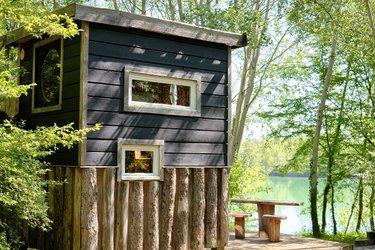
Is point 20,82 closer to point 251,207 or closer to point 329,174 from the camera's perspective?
point 329,174

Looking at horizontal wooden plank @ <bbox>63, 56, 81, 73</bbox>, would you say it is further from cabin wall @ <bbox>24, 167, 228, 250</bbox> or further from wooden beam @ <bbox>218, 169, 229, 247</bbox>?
wooden beam @ <bbox>218, 169, 229, 247</bbox>

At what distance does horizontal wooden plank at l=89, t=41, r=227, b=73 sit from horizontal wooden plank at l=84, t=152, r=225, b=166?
1343 mm

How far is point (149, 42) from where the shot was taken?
23.6 feet

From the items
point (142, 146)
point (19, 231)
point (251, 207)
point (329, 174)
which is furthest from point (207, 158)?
point (251, 207)

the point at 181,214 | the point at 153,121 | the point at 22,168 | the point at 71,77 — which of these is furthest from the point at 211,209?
the point at 22,168

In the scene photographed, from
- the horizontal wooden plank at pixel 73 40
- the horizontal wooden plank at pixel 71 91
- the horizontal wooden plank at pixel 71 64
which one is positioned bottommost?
the horizontal wooden plank at pixel 71 91

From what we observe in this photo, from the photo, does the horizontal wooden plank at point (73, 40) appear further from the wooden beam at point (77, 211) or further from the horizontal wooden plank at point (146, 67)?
the wooden beam at point (77, 211)

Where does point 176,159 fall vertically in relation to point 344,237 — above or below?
above

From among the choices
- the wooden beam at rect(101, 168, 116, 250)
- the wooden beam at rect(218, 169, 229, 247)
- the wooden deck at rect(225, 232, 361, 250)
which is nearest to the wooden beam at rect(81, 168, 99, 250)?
the wooden beam at rect(101, 168, 116, 250)

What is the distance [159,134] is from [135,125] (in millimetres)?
410

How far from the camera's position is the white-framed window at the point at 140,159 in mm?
6776

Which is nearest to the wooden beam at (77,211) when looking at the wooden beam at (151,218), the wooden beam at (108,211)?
the wooden beam at (108,211)

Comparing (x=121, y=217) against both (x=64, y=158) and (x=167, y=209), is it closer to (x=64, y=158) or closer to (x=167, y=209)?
(x=167, y=209)

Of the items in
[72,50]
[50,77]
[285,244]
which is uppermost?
[72,50]
